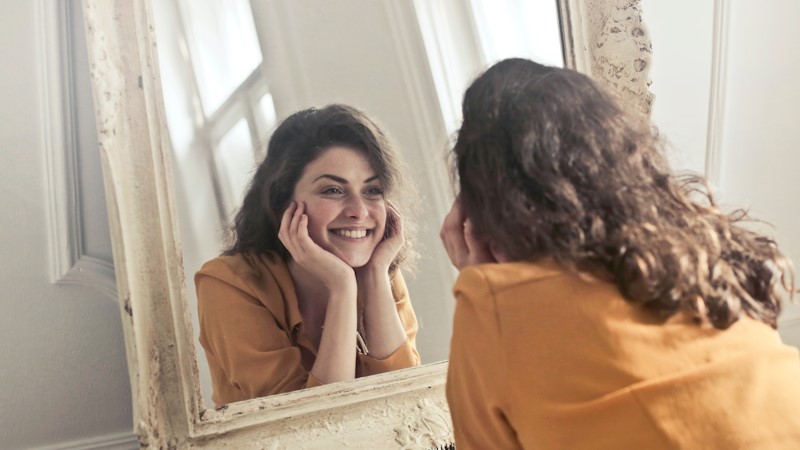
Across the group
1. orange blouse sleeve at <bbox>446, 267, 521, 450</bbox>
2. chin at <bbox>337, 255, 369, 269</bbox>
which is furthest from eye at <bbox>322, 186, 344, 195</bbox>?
orange blouse sleeve at <bbox>446, 267, 521, 450</bbox>

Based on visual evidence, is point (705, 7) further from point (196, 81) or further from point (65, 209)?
point (65, 209)

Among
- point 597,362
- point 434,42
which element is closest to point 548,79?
point 597,362

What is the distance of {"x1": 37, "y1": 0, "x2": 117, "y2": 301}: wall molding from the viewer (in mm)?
1177

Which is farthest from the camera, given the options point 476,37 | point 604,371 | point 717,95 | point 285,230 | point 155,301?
point 717,95

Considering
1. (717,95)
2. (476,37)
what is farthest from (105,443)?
(717,95)

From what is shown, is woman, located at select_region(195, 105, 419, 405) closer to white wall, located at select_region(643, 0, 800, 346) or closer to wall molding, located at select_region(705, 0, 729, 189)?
white wall, located at select_region(643, 0, 800, 346)

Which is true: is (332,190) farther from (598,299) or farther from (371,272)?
(598,299)

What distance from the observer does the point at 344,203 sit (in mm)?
1241

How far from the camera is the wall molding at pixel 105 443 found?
1.20 metres

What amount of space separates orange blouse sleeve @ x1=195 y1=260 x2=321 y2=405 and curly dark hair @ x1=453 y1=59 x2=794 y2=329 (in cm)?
42

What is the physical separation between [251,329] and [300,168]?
0.28 meters

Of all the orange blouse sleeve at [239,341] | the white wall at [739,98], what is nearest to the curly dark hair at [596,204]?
the orange blouse sleeve at [239,341]

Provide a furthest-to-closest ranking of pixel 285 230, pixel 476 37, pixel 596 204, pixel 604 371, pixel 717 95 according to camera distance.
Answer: pixel 717 95 → pixel 476 37 → pixel 285 230 → pixel 596 204 → pixel 604 371

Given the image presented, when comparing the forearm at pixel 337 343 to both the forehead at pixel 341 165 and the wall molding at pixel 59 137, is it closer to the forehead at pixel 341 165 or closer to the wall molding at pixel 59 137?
the forehead at pixel 341 165
